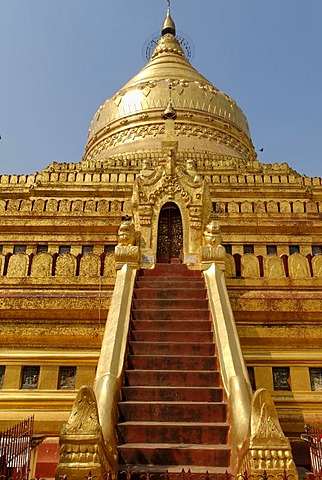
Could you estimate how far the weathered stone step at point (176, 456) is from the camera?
6188mm

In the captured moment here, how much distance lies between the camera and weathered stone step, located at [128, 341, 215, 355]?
8.12m

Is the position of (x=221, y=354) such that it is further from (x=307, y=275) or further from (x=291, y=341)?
(x=307, y=275)

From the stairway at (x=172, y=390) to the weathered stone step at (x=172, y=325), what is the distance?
0.02 meters

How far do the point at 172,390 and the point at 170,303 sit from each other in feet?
8.33

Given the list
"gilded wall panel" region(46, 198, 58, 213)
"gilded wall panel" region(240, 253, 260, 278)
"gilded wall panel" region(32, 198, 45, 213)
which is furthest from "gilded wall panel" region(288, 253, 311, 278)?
"gilded wall panel" region(32, 198, 45, 213)

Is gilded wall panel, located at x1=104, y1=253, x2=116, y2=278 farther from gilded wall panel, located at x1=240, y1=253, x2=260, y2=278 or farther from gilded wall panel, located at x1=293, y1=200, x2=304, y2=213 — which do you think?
gilded wall panel, located at x1=293, y1=200, x2=304, y2=213

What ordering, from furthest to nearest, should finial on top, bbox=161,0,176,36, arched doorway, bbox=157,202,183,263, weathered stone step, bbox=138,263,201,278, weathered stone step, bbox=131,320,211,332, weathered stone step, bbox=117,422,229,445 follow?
1. finial on top, bbox=161,0,176,36
2. arched doorway, bbox=157,202,183,263
3. weathered stone step, bbox=138,263,201,278
4. weathered stone step, bbox=131,320,211,332
5. weathered stone step, bbox=117,422,229,445

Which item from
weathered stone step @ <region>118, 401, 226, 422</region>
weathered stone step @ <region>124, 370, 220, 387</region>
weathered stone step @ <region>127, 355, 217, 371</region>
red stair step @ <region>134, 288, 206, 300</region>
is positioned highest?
red stair step @ <region>134, 288, 206, 300</region>

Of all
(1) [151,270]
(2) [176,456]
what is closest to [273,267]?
(1) [151,270]

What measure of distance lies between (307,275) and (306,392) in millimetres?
3022

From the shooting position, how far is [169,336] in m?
8.49

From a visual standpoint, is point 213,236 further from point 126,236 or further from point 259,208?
point 259,208

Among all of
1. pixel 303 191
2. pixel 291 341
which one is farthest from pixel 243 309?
pixel 303 191

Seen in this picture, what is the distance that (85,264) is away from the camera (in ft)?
38.1
